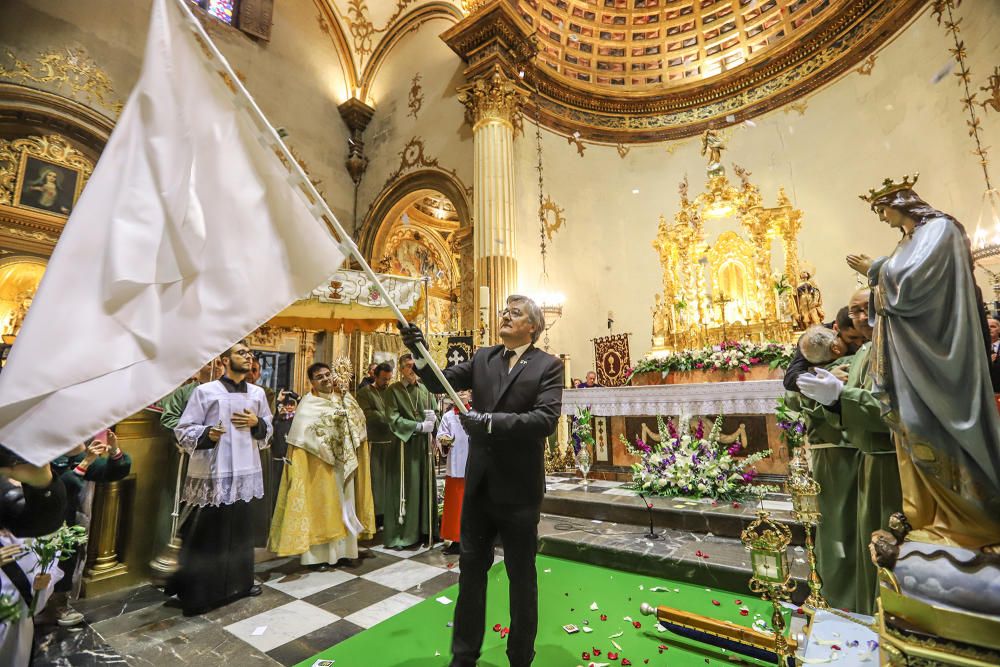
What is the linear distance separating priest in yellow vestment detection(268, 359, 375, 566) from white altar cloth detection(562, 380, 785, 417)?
356 centimetres

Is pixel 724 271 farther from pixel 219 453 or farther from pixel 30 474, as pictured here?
pixel 30 474

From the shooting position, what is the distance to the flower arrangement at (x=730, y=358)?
19.5 feet

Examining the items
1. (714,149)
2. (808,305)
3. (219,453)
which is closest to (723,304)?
(808,305)

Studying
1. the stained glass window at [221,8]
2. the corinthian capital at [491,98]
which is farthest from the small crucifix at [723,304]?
the stained glass window at [221,8]

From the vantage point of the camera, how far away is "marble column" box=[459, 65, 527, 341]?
8555 millimetres

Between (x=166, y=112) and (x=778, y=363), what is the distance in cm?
644

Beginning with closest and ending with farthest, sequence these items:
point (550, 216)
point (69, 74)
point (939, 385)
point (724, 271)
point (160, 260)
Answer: point (160, 260), point (939, 385), point (69, 74), point (724, 271), point (550, 216)

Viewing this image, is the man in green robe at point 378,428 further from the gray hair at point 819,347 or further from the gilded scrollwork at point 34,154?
the gilded scrollwork at point 34,154

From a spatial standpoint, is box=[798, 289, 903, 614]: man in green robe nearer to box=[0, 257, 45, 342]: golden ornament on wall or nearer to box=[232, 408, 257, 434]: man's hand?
box=[232, 408, 257, 434]: man's hand

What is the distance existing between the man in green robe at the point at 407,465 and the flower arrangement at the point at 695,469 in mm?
2457

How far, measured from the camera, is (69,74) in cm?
824

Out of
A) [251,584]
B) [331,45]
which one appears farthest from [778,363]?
[331,45]

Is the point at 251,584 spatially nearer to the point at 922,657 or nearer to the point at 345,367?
the point at 345,367

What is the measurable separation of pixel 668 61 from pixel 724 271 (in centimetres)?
594
